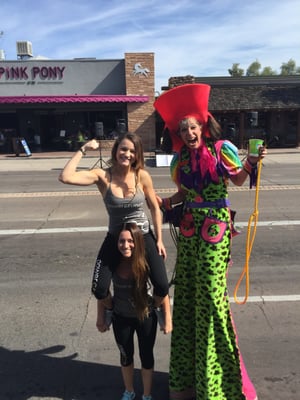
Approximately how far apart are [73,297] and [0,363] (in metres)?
1.25

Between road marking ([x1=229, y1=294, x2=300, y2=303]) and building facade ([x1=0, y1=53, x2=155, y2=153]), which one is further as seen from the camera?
building facade ([x1=0, y1=53, x2=155, y2=153])

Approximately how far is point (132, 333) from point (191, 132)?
1.40 metres

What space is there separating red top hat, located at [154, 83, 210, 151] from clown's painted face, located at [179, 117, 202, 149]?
0.18ft

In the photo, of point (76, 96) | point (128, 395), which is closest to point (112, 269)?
point (128, 395)

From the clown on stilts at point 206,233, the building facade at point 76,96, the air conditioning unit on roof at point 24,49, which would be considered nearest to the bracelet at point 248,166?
the clown on stilts at point 206,233

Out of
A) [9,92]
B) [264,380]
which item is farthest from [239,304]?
[9,92]

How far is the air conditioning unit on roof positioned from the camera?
28.4 metres

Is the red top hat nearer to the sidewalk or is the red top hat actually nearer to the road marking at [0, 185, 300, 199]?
the road marking at [0, 185, 300, 199]

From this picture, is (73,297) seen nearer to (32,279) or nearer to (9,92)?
(32,279)

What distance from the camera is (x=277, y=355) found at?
3.20 metres

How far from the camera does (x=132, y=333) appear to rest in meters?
2.57

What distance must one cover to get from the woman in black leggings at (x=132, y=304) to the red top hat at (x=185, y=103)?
79cm

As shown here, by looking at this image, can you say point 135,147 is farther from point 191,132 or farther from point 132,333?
point 132,333

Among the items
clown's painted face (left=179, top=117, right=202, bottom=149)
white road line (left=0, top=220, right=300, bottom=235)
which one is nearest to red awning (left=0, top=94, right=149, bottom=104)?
white road line (left=0, top=220, right=300, bottom=235)
